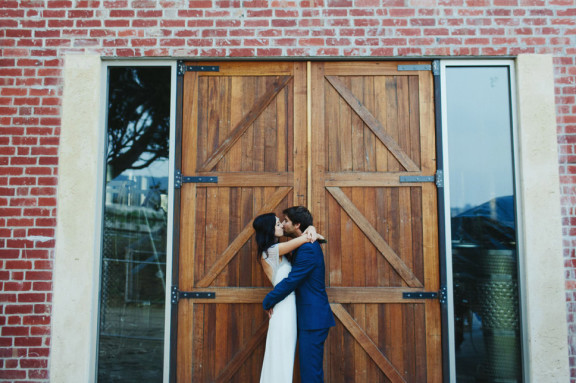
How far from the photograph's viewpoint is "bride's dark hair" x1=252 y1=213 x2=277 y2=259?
387 cm

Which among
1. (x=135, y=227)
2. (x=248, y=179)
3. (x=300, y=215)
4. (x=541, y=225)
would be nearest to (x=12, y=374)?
(x=135, y=227)

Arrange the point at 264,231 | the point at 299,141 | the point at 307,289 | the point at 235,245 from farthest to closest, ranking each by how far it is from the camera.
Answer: the point at 299,141 → the point at 235,245 → the point at 264,231 → the point at 307,289

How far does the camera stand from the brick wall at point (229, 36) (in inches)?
166

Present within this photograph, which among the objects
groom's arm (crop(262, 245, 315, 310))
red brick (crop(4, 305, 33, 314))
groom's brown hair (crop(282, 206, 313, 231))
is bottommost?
red brick (crop(4, 305, 33, 314))

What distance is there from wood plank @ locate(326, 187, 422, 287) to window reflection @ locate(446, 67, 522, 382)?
44 cm

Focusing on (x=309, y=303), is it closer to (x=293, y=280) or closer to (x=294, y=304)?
(x=294, y=304)

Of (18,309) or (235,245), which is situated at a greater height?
(235,245)

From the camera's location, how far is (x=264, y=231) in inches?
153

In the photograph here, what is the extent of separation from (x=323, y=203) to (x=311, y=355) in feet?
4.43

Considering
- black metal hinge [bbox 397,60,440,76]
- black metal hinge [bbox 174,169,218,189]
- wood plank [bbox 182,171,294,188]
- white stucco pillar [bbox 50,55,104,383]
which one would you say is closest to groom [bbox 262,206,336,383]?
wood plank [bbox 182,171,294,188]

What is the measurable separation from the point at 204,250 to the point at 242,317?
2.30 ft

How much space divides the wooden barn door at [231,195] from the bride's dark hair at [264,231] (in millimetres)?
369

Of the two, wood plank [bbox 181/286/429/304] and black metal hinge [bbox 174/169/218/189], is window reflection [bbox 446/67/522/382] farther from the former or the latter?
black metal hinge [bbox 174/169/218/189]

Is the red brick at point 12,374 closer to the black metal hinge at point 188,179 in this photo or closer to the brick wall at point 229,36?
the brick wall at point 229,36
